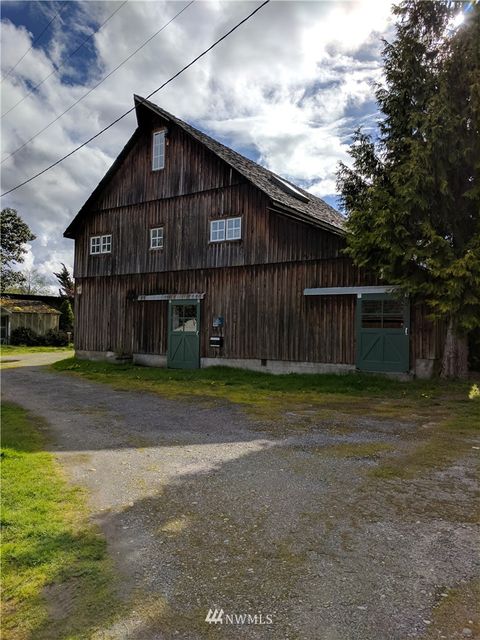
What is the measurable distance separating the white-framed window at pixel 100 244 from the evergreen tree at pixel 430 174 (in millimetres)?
11616

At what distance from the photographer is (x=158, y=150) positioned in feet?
59.5

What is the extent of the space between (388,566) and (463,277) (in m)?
8.57

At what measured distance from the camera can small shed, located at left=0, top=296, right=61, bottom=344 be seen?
32.8 m

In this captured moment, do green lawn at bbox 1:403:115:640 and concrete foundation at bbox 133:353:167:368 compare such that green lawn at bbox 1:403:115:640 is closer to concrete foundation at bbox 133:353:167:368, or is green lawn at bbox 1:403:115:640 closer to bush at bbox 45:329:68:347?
concrete foundation at bbox 133:353:167:368

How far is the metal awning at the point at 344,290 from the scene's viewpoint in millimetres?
12874

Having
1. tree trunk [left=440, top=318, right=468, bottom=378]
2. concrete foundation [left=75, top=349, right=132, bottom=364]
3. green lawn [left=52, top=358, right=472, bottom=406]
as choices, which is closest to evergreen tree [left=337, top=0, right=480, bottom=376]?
tree trunk [left=440, top=318, right=468, bottom=378]

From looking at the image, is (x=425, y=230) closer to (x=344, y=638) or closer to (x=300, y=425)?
(x=300, y=425)

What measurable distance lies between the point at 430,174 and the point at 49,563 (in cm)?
1104

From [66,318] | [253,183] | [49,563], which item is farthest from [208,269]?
[66,318]

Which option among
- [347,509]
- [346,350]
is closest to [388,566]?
[347,509]

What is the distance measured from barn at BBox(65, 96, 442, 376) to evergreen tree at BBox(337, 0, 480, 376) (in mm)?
1350

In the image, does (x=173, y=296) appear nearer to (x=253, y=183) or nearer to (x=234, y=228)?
(x=234, y=228)

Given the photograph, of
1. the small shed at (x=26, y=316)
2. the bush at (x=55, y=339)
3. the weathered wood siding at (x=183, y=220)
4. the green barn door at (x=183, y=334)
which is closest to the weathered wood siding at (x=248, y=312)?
the green barn door at (x=183, y=334)

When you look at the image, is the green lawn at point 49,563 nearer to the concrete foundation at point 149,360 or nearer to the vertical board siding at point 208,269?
the vertical board siding at point 208,269
